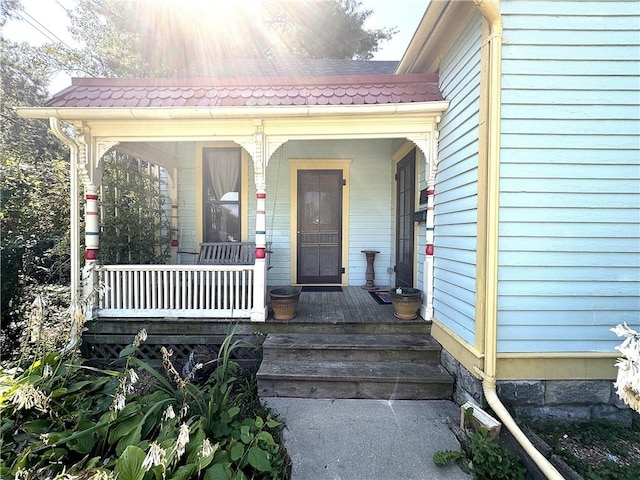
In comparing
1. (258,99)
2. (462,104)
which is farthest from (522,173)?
(258,99)

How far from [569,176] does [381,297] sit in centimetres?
246

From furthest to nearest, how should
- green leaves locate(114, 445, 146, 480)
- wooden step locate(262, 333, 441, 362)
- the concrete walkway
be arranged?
wooden step locate(262, 333, 441, 362), the concrete walkway, green leaves locate(114, 445, 146, 480)

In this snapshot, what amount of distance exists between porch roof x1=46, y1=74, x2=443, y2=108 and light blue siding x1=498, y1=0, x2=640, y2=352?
96 cm

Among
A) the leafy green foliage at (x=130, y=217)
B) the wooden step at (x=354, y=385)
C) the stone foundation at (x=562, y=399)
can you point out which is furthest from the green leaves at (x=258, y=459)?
the leafy green foliage at (x=130, y=217)

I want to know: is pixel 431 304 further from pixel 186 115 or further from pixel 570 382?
pixel 186 115

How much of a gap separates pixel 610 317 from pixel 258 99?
3.55 m

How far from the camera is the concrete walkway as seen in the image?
72.1 inches

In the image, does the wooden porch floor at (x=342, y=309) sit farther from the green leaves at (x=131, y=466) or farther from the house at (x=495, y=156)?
the green leaves at (x=131, y=466)

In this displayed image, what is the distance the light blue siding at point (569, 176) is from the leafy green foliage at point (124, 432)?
6.53 feet

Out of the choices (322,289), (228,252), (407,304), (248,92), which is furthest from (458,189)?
(228,252)

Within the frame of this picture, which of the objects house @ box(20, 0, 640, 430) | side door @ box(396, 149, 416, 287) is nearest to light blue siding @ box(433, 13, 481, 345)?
house @ box(20, 0, 640, 430)

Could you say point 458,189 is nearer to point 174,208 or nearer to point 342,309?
point 342,309

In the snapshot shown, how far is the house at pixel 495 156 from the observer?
2211mm

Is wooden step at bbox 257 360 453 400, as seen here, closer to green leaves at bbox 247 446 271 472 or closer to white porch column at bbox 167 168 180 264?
green leaves at bbox 247 446 271 472
